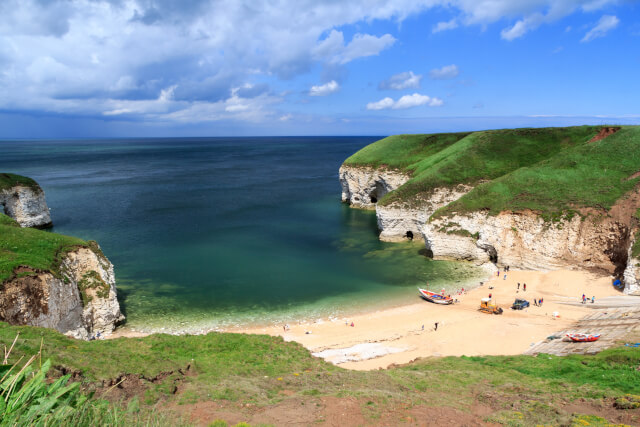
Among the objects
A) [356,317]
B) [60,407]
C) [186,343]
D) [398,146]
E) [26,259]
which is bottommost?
[356,317]

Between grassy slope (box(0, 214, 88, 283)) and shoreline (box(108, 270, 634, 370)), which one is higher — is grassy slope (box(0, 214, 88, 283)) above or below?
above

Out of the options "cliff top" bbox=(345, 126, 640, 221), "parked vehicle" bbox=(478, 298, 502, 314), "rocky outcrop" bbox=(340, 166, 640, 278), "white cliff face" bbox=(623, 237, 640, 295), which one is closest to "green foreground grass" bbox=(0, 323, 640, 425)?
"parked vehicle" bbox=(478, 298, 502, 314)

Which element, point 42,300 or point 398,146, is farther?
point 398,146

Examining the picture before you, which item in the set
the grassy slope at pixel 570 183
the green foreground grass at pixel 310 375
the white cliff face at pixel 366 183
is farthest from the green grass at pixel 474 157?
the green foreground grass at pixel 310 375

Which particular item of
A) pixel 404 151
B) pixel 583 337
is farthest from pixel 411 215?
pixel 583 337

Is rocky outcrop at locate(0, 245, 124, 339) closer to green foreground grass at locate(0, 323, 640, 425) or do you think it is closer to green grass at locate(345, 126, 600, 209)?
green foreground grass at locate(0, 323, 640, 425)

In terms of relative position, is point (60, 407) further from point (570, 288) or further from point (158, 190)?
point (158, 190)

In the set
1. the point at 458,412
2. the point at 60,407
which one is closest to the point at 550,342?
the point at 458,412
